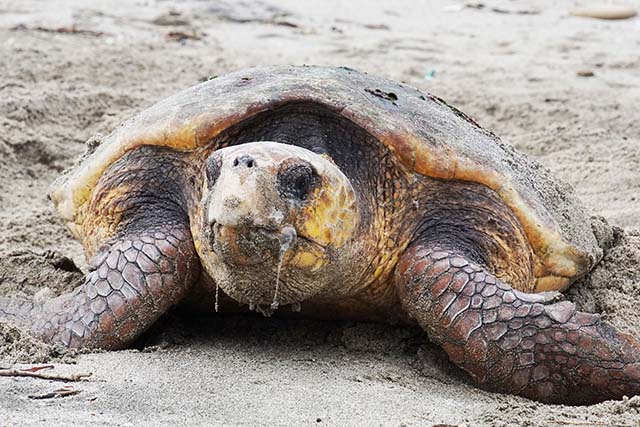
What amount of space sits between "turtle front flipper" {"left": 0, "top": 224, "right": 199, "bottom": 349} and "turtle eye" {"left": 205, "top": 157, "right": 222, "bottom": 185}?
415mm

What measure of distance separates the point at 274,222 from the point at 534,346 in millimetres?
801

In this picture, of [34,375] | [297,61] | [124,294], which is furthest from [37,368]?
[297,61]

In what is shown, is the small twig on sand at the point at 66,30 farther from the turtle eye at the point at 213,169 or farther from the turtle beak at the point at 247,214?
the turtle beak at the point at 247,214

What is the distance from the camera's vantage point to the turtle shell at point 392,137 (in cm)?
302

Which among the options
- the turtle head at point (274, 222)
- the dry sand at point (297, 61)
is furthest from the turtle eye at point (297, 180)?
the dry sand at point (297, 61)

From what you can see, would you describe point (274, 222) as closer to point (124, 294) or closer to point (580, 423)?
point (124, 294)

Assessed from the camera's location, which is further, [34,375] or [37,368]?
[37,368]

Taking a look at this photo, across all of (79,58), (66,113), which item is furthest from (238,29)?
(66,113)

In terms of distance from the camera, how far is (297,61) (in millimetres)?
7438

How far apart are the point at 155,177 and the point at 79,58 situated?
13.0 ft

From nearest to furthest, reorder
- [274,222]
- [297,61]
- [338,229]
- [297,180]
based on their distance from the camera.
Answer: [274,222] < [297,180] < [338,229] < [297,61]

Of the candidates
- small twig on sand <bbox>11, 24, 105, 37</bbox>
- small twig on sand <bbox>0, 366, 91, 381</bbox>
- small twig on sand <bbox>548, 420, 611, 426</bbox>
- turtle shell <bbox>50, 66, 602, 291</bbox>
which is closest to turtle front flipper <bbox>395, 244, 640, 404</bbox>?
small twig on sand <bbox>548, 420, 611, 426</bbox>

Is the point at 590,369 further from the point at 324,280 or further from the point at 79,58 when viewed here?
the point at 79,58

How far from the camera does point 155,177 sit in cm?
319
